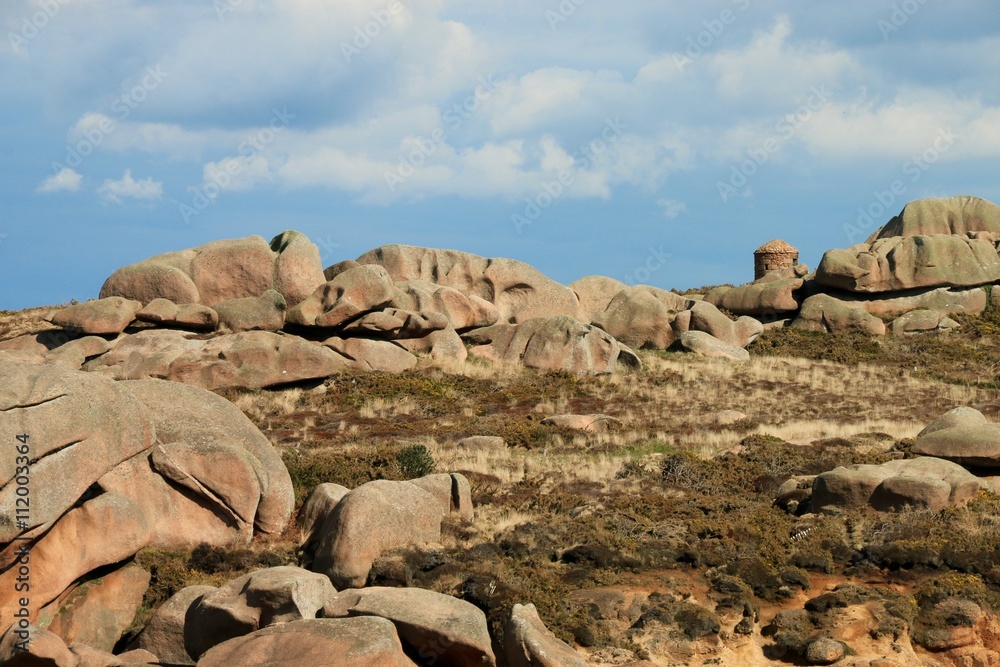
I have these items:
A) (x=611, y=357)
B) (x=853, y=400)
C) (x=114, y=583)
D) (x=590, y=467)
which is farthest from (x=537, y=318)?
(x=114, y=583)

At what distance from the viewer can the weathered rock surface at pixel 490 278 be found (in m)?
42.7

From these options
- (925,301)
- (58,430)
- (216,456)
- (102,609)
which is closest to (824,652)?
(216,456)

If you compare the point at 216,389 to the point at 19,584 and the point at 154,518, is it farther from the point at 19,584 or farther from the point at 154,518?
the point at 19,584

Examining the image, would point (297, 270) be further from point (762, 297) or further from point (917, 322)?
point (917, 322)

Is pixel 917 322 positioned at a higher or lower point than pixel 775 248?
lower

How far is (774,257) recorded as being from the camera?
5688 centimetres

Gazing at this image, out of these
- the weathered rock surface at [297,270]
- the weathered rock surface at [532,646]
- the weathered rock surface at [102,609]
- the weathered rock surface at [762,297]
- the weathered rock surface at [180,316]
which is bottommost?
the weathered rock surface at [532,646]

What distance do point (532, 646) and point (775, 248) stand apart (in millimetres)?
47276

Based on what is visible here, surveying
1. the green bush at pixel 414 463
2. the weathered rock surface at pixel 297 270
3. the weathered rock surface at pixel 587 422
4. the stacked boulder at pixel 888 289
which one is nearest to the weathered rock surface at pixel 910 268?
the stacked boulder at pixel 888 289

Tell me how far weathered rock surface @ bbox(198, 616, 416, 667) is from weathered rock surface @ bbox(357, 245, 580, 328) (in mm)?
30908

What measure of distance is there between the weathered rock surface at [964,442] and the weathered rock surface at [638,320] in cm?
2063

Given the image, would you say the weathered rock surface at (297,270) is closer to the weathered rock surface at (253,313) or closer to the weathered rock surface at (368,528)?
the weathered rock surface at (253,313)

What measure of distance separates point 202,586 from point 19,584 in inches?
88.9

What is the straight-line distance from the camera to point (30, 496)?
43.3 feet
